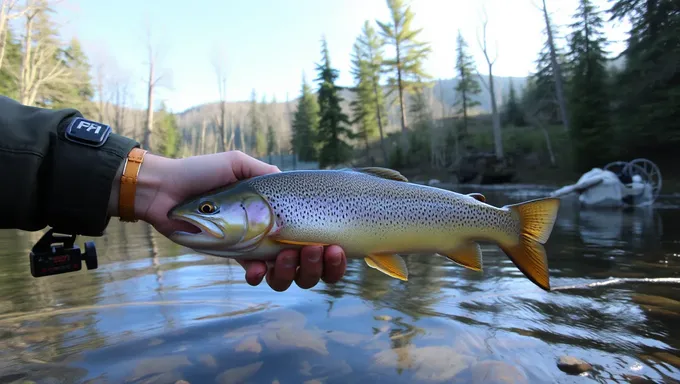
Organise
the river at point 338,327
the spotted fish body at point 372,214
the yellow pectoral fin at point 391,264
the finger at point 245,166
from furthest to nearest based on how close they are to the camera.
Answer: the river at point 338,327 → the finger at point 245,166 → the yellow pectoral fin at point 391,264 → the spotted fish body at point 372,214

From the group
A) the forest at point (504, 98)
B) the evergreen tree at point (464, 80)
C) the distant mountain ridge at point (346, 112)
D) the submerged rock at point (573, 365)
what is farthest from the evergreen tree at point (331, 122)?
the submerged rock at point (573, 365)

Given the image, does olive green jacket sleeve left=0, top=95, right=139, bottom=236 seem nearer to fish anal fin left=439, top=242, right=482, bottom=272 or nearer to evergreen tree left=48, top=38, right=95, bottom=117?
fish anal fin left=439, top=242, right=482, bottom=272

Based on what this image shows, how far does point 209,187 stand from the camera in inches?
116

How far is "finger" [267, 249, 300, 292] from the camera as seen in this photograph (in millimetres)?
2430

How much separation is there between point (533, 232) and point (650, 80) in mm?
31296

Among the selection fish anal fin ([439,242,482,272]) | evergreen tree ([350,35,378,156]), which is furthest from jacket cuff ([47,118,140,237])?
evergreen tree ([350,35,378,156])

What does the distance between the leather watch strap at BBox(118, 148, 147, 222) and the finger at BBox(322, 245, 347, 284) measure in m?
1.19

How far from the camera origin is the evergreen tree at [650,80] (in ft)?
85.3

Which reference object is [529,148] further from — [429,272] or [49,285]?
[49,285]

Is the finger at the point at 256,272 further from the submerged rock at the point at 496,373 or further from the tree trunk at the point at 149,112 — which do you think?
the tree trunk at the point at 149,112

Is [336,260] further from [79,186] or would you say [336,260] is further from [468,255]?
[79,186]

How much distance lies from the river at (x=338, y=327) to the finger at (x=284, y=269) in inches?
45.1

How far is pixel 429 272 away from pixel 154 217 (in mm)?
5015

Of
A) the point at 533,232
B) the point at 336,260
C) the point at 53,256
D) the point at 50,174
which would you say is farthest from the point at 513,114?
the point at 50,174
